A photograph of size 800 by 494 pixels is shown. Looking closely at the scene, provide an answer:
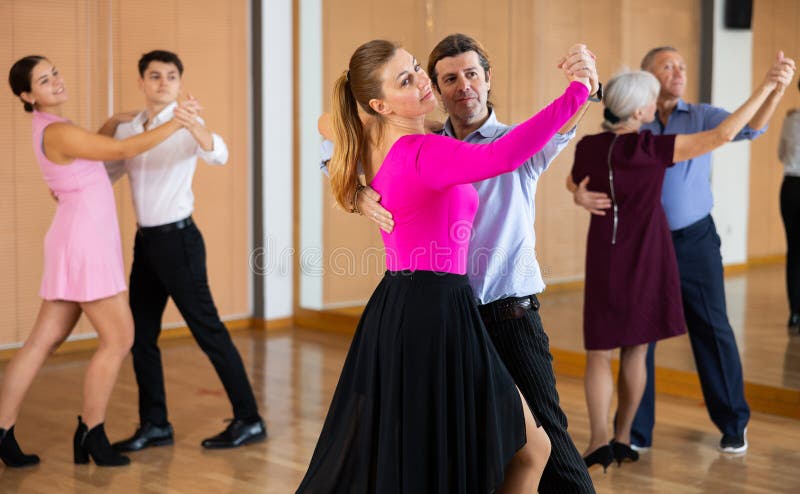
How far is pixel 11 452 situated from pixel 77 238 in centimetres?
90

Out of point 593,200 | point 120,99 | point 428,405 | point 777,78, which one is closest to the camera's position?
point 428,405

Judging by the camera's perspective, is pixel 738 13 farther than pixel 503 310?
Yes

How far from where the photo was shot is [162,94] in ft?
14.2

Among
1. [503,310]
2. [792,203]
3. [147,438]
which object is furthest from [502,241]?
[792,203]

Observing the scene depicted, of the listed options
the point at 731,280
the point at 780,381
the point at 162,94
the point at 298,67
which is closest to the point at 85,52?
the point at 298,67

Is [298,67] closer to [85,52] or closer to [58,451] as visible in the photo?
[85,52]

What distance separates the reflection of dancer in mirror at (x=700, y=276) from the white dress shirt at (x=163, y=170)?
189 centimetres

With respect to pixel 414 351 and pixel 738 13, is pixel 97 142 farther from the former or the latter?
pixel 738 13

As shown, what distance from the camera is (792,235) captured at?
4879 millimetres

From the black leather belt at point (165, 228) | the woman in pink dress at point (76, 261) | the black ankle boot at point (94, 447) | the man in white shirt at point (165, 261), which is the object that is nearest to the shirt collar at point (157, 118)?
the man in white shirt at point (165, 261)

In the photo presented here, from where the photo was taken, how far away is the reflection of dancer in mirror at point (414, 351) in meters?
2.40

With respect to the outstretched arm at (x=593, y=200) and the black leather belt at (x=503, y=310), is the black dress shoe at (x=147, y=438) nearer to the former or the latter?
the outstretched arm at (x=593, y=200)

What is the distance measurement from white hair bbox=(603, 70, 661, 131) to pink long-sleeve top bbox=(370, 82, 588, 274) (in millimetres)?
1512

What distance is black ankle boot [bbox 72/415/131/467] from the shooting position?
162 inches
